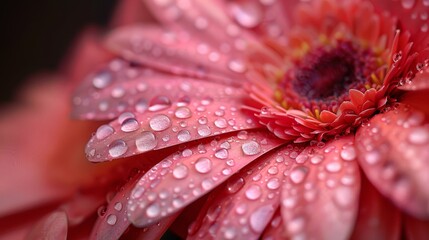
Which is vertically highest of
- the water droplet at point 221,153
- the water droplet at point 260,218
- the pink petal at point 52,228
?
the water droplet at point 221,153

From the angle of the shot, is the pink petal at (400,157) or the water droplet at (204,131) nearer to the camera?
the pink petal at (400,157)

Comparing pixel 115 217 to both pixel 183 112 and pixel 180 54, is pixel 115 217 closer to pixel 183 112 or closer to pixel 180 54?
pixel 183 112

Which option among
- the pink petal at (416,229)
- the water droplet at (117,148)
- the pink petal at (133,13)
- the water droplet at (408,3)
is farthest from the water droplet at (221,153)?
the pink petal at (133,13)

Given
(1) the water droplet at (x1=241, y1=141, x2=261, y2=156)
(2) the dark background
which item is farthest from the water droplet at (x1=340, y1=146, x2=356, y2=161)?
(2) the dark background

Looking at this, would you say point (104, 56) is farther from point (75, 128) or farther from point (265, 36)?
point (265, 36)

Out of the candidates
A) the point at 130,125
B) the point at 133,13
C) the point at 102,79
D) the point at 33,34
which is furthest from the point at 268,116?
the point at 33,34

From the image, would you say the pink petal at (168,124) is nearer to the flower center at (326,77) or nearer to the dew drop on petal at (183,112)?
the dew drop on petal at (183,112)

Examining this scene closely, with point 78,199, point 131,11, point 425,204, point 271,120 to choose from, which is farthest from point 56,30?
point 425,204
